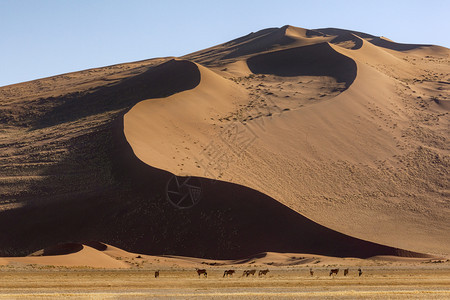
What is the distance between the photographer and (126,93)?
67875mm

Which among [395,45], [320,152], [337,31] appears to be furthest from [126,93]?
[337,31]

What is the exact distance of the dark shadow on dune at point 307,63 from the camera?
7219 cm

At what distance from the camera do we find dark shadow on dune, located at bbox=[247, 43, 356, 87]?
237 feet

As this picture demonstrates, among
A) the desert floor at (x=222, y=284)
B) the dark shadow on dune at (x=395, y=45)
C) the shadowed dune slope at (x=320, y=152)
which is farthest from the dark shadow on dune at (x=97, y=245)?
the dark shadow on dune at (x=395, y=45)

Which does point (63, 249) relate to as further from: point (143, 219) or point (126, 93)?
point (126, 93)

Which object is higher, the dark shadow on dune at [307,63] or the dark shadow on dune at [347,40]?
the dark shadow on dune at [347,40]

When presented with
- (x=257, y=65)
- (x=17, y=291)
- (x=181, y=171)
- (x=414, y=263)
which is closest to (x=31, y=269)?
(x=17, y=291)

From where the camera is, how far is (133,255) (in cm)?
3706

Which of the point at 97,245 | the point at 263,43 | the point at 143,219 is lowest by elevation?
the point at 97,245

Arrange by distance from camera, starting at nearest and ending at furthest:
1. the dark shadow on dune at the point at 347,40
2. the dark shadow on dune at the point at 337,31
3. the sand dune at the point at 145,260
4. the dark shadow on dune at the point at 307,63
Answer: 1. the sand dune at the point at 145,260
2. the dark shadow on dune at the point at 307,63
3. the dark shadow on dune at the point at 347,40
4. the dark shadow on dune at the point at 337,31

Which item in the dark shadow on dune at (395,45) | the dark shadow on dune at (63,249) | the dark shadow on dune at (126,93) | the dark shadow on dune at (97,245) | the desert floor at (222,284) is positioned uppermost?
the dark shadow on dune at (395,45)

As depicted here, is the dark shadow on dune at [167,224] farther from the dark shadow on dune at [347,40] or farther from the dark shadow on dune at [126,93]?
the dark shadow on dune at [347,40]

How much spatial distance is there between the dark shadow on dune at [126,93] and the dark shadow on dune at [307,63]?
13.2 metres

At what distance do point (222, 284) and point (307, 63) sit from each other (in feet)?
180
